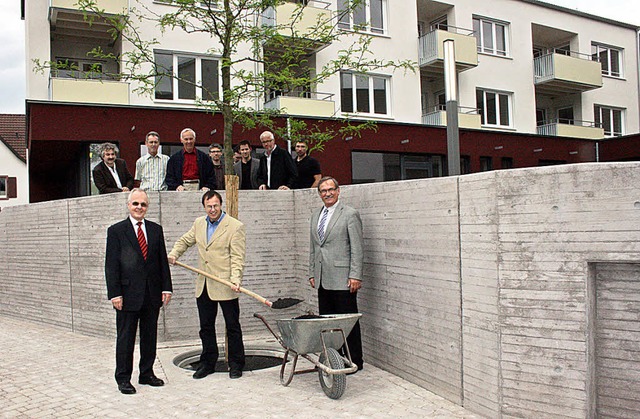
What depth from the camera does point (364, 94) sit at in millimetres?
21375

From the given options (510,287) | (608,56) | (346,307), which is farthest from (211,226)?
(608,56)

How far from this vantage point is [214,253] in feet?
21.8

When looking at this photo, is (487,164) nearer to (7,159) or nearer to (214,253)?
(214,253)

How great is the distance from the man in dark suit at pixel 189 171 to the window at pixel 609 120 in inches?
980

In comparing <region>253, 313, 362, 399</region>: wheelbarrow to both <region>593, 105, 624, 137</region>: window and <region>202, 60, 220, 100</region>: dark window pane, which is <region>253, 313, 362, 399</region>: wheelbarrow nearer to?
<region>202, 60, 220, 100</region>: dark window pane

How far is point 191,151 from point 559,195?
18.5ft

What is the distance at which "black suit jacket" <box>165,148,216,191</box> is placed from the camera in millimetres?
8844

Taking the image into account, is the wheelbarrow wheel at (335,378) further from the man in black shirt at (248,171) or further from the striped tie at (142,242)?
the man in black shirt at (248,171)

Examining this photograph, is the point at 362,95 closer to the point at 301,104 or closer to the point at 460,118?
the point at 301,104

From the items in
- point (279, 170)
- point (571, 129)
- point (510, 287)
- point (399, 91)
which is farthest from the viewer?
point (571, 129)

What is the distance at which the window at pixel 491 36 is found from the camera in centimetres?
2475

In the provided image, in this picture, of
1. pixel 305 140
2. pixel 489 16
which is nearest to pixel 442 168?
pixel 489 16

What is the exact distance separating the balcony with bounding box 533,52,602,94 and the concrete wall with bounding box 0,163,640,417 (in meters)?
21.3

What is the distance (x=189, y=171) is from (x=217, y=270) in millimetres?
2695
